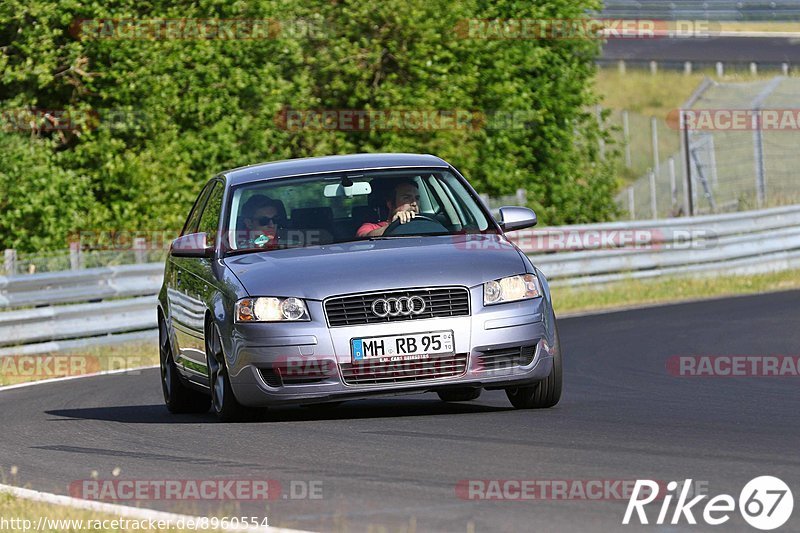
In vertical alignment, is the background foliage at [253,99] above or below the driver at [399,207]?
below

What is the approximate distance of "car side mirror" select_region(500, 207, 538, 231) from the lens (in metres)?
10.6

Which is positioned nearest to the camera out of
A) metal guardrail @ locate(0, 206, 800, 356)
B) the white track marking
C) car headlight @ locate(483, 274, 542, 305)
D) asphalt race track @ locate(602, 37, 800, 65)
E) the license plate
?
the white track marking

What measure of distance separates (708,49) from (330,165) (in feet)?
177

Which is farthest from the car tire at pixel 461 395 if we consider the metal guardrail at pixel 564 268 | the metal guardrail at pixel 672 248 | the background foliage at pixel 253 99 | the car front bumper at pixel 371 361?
the background foliage at pixel 253 99

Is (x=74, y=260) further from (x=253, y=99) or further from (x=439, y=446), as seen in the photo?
(x=439, y=446)

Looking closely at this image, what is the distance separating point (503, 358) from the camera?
31.1 ft

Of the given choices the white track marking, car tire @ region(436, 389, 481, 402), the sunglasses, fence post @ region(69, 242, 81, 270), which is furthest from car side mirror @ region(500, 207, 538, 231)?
fence post @ region(69, 242, 81, 270)

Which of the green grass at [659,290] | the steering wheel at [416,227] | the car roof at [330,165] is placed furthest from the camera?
the green grass at [659,290]

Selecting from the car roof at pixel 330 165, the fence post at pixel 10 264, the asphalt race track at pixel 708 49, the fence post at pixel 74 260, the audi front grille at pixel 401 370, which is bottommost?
the asphalt race track at pixel 708 49

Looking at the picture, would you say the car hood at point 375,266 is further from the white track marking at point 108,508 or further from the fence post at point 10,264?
the fence post at point 10,264

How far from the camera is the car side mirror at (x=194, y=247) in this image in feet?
34.4

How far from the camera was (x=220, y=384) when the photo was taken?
10.1m

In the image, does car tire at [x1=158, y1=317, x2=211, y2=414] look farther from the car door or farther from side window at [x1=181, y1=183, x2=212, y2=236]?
side window at [x1=181, y1=183, x2=212, y2=236]

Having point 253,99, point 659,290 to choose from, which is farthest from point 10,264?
point 253,99
